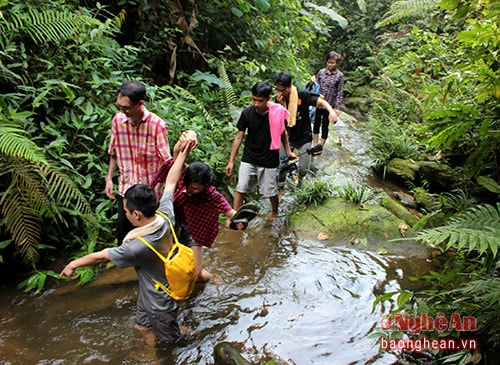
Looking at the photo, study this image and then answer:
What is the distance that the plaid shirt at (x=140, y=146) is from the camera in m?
3.34

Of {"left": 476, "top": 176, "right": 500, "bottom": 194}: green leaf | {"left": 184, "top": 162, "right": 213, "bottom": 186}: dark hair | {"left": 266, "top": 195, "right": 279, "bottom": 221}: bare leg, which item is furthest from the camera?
{"left": 266, "top": 195, "right": 279, "bottom": 221}: bare leg

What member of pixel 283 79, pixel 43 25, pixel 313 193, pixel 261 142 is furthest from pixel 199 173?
pixel 43 25

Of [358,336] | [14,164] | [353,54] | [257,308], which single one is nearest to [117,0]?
[14,164]

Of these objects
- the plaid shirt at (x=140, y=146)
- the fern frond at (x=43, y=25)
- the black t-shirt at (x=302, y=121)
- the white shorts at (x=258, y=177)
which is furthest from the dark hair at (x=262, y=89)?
the fern frond at (x=43, y=25)

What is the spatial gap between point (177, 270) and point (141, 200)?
21.5 inches

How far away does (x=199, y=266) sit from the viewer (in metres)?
3.61

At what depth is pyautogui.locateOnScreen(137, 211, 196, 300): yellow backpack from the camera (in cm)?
259

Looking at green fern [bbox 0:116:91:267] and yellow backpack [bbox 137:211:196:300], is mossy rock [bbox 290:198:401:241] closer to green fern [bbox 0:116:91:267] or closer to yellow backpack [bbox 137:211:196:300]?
yellow backpack [bbox 137:211:196:300]

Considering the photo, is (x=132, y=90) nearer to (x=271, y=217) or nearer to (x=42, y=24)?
(x=42, y=24)

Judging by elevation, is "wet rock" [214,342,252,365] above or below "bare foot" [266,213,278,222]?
above

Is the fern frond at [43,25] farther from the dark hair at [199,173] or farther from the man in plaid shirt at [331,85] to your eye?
the man in plaid shirt at [331,85]

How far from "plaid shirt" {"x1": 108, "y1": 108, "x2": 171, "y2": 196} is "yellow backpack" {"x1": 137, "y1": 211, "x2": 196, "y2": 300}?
83cm

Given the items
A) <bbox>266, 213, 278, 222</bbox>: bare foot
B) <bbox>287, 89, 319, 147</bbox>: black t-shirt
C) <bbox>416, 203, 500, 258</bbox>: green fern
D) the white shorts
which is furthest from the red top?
<bbox>287, 89, 319, 147</bbox>: black t-shirt

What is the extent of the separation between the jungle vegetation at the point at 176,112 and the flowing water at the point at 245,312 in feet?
1.02
